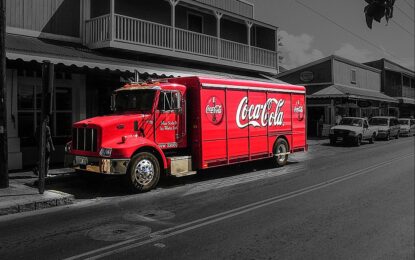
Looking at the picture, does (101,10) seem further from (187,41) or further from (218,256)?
(218,256)

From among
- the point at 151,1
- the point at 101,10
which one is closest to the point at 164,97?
the point at 101,10

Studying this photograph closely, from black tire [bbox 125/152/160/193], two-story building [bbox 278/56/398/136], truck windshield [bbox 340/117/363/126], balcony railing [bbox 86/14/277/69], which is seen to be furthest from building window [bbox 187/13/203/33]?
two-story building [bbox 278/56/398/136]

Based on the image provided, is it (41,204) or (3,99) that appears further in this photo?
(3,99)

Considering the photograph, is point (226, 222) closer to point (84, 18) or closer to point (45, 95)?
point (45, 95)

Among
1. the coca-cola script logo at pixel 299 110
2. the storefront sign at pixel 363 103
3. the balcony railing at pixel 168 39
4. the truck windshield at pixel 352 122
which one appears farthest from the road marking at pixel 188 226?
the storefront sign at pixel 363 103

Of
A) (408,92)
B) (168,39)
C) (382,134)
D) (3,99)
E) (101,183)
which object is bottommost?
(101,183)

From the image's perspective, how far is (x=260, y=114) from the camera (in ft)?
46.2

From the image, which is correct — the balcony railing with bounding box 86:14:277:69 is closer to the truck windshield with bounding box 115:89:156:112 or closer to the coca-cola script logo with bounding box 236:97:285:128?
the truck windshield with bounding box 115:89:156:112

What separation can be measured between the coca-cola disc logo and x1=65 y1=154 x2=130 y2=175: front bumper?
3.18 meters

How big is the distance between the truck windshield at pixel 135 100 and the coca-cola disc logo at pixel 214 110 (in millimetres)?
1778

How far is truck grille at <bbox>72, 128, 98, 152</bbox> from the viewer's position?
1014 cm

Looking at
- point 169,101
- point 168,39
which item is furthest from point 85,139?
point 168,39

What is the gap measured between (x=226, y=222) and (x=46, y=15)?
11.5 metres

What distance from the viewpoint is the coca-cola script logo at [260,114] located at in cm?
1325
